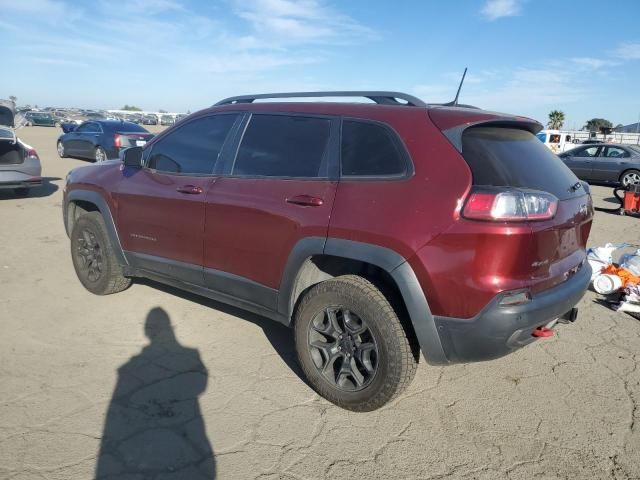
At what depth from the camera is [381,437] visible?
2.75m

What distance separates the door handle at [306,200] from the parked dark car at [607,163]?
14629 millimetres

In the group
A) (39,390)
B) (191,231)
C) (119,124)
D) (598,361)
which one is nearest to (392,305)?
(191,231)

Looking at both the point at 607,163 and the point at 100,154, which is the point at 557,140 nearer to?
the point at 607,163

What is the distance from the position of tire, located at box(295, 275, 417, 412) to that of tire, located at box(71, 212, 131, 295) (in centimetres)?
222

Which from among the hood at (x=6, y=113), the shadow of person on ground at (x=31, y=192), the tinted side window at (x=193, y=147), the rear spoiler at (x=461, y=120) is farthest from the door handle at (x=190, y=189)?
the hood at (x=6, y=113)

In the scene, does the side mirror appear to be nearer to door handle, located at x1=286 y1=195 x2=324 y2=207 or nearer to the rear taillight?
door handle, located at x1=286 y1=195 x2=324 y2=207

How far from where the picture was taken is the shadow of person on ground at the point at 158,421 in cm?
243

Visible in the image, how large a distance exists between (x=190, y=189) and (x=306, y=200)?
43.5 inches

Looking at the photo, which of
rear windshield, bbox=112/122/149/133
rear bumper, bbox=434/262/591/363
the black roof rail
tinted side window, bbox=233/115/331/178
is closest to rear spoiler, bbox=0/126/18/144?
rear windshield, bbox=112/122/149/133

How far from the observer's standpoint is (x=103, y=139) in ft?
50.0

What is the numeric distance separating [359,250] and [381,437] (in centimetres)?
104

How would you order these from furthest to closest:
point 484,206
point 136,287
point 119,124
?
point 119,124
point 136,287
point 484,206

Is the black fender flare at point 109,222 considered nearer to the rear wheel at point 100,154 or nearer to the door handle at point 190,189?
the door handle at point 190,189

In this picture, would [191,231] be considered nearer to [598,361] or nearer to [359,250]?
[359,250]
